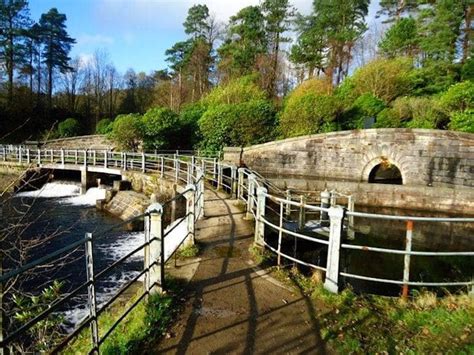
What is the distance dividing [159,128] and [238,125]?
476 cm

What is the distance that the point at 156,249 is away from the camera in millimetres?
4004

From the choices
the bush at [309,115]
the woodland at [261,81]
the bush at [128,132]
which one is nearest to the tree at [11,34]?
the woodland at [261,81]

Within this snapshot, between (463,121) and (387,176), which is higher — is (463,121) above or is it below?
above

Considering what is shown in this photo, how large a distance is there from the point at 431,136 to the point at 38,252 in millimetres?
15964

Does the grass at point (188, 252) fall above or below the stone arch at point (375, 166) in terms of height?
below

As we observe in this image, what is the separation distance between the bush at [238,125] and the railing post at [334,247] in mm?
16790

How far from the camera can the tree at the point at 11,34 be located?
1268 inches

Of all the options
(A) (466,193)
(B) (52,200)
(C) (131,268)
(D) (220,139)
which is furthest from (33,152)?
(A) (466,193)

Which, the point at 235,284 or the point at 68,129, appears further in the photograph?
the point at 68,129

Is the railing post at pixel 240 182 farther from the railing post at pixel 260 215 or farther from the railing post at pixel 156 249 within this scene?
the railing post at pixel 156 249

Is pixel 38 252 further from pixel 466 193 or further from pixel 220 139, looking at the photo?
pixel 466 193

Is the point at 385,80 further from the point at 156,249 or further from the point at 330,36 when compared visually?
the point at 156,249

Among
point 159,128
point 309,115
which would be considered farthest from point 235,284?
point 159,128

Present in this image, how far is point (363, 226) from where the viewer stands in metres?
12.2
